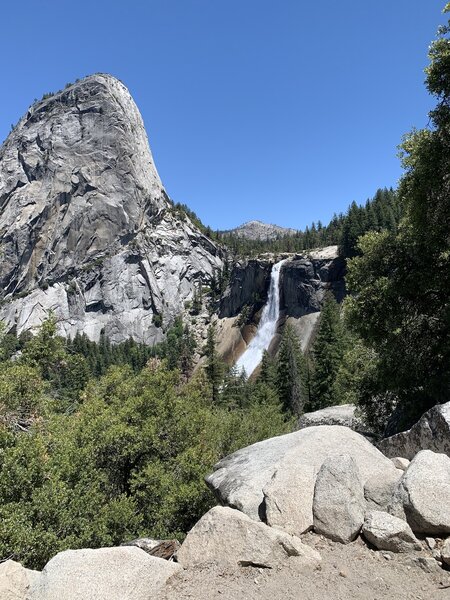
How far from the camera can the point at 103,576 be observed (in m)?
5.11

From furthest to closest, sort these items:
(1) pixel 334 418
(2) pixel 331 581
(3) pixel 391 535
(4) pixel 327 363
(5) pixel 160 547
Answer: (4) pixel 327 363, (1) pixel 334 418, (5) pixel 160 547, (3) pixel 391 535, (2) pixel 331 581

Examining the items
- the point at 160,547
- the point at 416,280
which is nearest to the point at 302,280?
the point at 416,280

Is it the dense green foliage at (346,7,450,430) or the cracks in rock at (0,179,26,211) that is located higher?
the cracks in rock at (0,179,26,211)

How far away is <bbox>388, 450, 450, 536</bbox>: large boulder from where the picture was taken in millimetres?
5410

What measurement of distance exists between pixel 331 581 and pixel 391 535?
104 centimetres

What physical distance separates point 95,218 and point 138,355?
64.3 m

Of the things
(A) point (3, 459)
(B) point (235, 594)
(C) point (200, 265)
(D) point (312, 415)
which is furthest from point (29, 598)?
(C) point (200, 265)

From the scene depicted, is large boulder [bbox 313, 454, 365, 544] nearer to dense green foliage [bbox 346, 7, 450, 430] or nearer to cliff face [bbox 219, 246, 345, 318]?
dense green foliage [bbox 346, 7, 450, 430]

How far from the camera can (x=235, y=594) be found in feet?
16.0

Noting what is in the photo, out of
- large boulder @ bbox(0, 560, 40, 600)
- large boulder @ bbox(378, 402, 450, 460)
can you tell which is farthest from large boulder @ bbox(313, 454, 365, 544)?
large boulder @ bbox(0, 560, 40, 600)

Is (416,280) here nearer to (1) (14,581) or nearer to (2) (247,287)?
(1) (14,581)

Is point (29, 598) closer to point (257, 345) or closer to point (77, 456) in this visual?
point (77, 456)

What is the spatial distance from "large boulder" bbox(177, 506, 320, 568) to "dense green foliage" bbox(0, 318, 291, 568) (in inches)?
182

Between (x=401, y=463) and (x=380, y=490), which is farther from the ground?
(x=380, y=490)
